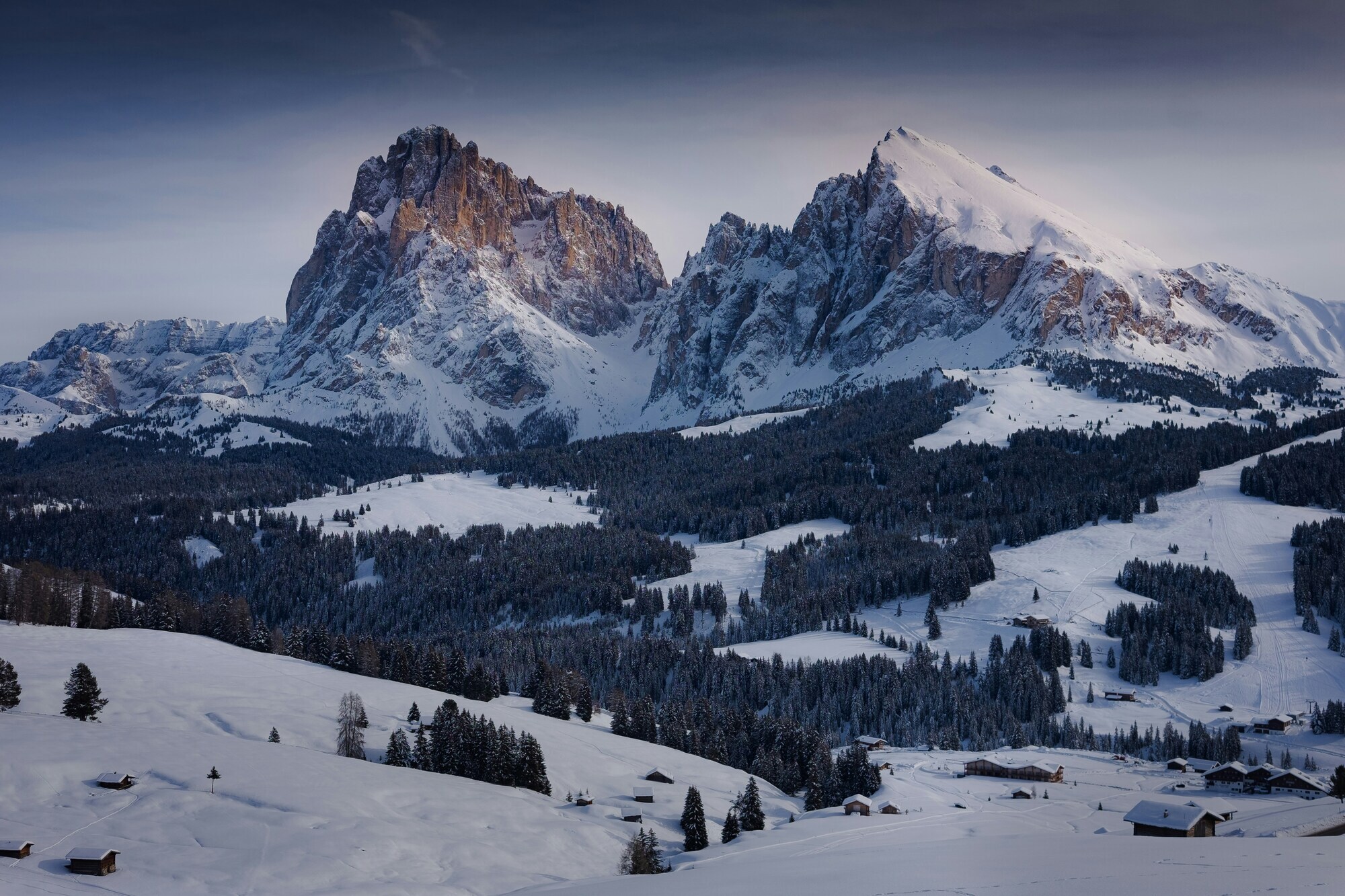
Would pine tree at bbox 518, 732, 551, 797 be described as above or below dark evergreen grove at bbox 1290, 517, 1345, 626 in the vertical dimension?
below

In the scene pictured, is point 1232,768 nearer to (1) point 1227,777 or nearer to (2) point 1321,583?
(1) point 1227,777

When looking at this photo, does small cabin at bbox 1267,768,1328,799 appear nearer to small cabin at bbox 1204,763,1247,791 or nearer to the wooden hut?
small cabin at bbox 1204,763,1247,791

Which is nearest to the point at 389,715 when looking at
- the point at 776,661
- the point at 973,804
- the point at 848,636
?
the point at 973,804

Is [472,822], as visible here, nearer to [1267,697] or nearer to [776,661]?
[776,661]

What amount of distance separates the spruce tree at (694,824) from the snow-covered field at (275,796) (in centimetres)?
184

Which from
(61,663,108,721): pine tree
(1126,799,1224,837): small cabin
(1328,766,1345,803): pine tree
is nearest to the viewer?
(1126,799,1224,837): small cabin

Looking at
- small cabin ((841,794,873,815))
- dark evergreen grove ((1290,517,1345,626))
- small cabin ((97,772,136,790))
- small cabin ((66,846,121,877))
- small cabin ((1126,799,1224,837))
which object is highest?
dark evergreen grove ((1290,517,1345,626))

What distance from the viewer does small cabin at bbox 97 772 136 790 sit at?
7675 cm

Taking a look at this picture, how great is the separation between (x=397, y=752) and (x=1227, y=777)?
237 ft

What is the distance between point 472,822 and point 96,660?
54.7 metres

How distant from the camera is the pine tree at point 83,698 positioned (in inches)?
3701

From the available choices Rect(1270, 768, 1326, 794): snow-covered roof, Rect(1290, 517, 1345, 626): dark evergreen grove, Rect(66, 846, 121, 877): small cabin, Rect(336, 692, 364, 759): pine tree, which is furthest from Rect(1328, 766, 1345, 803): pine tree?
Rect(1290, 517, 1345, 626): dark evergreen grove

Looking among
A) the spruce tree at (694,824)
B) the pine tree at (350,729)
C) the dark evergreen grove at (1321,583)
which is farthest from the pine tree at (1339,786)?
the dark evergreen grove at (1321,583)

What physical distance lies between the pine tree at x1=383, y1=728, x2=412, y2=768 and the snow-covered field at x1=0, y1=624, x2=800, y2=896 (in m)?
2.01
